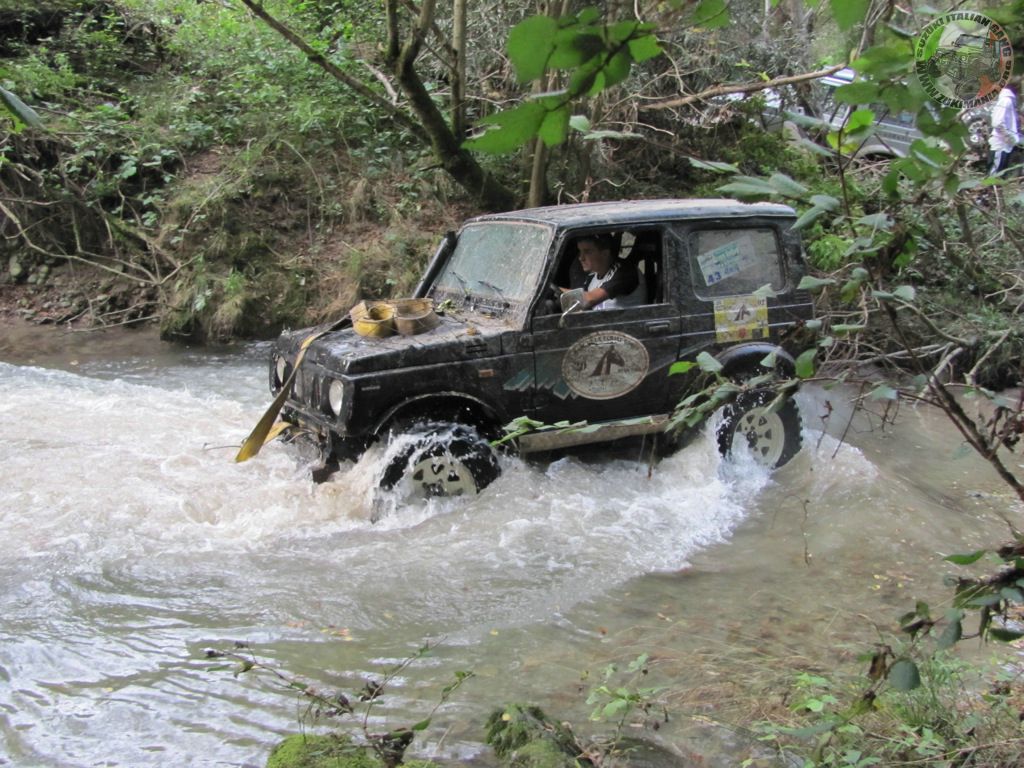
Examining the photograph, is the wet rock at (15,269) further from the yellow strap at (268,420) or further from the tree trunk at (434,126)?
the yellow strap at (268,420)

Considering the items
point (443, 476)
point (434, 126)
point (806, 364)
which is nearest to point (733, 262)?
point (443, 476)

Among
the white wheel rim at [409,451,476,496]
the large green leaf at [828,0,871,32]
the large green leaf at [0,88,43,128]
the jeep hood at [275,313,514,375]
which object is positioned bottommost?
the white wheel rim at [409,451,476,496]

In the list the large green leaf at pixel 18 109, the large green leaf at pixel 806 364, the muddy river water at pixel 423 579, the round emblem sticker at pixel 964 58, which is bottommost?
the muddy river water at pixel 423 579

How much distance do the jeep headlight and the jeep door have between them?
1.08 m

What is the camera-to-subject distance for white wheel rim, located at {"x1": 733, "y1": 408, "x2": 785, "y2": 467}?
20.9 feet

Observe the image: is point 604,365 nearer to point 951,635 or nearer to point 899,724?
point 899,724

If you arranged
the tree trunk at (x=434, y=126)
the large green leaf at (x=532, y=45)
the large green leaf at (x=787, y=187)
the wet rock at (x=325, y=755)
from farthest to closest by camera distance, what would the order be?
the tree trunk at (x=434, y=126) → the wet rock at (x=325, y=755) → the large green leaf at (x=787, y=187) → the large green leaf at (x=532, y=45)

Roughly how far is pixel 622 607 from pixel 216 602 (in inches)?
77.7

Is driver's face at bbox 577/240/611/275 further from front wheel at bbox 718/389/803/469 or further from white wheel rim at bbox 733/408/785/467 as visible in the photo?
white wheel rim at bbox 733/408/785/467

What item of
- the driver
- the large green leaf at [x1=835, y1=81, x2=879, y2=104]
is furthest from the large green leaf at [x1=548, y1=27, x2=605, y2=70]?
the driver

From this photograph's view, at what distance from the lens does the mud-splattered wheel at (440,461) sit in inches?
209

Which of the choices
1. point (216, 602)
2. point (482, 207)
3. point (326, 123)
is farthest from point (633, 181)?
point (216, 602)

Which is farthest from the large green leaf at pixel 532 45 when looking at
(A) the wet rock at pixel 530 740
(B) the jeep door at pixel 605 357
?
(B) the jeep door at pixel 605 357

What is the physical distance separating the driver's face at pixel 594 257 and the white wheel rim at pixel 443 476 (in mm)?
1582
